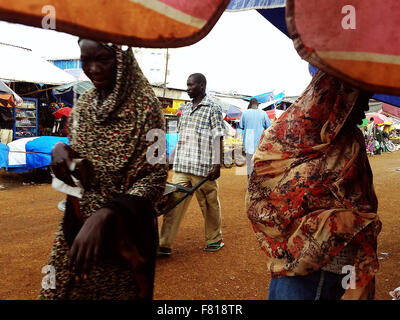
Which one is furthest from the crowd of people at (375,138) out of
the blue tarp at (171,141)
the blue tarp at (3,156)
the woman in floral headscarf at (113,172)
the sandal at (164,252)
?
the woman in floral headscarf at (113,172)

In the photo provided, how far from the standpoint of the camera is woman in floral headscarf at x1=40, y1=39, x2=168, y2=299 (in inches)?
61.4

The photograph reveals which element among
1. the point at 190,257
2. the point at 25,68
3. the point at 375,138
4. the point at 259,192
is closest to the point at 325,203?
the point at 259,192

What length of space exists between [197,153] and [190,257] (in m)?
1.25

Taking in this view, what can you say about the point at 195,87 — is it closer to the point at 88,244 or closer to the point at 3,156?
the point at 88,244

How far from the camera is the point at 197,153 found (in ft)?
13.4

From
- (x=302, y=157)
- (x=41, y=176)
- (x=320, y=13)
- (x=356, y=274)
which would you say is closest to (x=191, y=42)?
(x=320, y=13)

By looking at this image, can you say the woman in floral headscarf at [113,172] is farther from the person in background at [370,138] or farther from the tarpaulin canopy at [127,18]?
the person in background at [370,138]

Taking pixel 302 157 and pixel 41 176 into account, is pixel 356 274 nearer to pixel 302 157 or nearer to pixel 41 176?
pixel 302 157

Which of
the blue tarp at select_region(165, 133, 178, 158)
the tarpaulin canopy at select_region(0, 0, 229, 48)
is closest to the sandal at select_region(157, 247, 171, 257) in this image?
the tarpaulin canopy at select_region(0, 0, 229, 48)

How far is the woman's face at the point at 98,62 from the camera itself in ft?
5.14

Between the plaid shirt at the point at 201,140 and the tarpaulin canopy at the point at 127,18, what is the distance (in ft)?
10.0

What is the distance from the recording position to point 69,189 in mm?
1532
